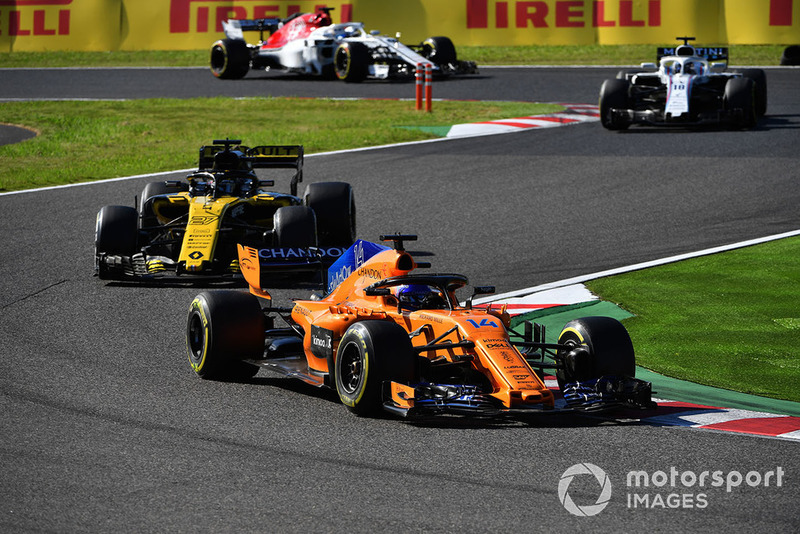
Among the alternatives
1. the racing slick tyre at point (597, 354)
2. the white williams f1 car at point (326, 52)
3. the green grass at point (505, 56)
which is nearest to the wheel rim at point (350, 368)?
the racing slick tyre at point (597, 354)

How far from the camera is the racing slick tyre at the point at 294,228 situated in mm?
12930

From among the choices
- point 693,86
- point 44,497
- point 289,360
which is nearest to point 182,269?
point 289,360

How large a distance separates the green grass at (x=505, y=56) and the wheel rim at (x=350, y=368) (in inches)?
977

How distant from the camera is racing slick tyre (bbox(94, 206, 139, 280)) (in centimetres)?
1309

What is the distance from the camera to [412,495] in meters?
6.29

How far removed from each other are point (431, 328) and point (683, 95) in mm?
15415

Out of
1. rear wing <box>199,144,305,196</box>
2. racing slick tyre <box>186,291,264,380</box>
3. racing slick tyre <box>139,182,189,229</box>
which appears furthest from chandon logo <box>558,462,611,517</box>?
racing slick tyre <box>139,182,189,229</box>

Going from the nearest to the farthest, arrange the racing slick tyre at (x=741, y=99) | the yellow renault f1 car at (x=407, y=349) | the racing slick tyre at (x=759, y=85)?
the yellow renault f1 car at (x=407, y=349) < the racing slick tyre at (x=741, y=99) < the racing slick tyre at (x=759, y=85)

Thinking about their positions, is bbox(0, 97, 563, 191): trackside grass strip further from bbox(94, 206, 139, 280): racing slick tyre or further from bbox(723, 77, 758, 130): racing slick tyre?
bbox(94, 206, 139, 280): racing slick tyre

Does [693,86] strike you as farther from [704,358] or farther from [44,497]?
[44,497]

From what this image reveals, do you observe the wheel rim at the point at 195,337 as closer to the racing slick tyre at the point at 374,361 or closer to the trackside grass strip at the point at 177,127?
the racing slick tyre at the point at 374,361

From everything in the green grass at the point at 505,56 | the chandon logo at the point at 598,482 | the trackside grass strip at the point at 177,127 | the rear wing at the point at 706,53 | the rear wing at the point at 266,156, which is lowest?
the chandon logo at the point at 598,482

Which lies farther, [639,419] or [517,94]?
[517,94]

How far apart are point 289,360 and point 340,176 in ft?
33.8
